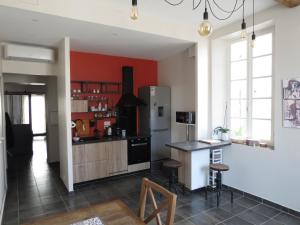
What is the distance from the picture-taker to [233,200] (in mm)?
3189

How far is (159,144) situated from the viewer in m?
4.95

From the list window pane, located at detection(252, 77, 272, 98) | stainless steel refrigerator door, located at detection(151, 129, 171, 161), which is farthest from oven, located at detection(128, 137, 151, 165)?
window pane, located at detection(252, 77, 272, 98)

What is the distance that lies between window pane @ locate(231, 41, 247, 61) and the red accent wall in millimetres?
2219

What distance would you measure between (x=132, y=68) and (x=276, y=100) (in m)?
3.10

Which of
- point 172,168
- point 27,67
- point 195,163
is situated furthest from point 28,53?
point 195,163

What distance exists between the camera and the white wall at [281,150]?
2689 mm

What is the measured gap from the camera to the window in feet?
10.4

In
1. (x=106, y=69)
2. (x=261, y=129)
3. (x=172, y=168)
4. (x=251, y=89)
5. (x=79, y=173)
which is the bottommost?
(x=79, y=173)

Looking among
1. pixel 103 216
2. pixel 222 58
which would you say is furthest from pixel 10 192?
pixel 222 58

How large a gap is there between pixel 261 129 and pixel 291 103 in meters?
0.68

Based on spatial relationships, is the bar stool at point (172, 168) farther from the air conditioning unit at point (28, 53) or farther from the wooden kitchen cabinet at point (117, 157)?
the air conditioning unit at point (28, 53)

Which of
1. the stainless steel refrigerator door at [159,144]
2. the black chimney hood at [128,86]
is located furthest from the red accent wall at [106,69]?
the stainless steel refrigerator door at [159,144]

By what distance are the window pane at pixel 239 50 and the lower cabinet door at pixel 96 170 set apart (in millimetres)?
3072

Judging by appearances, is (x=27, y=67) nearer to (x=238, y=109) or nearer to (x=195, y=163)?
(x=195, y=163)
